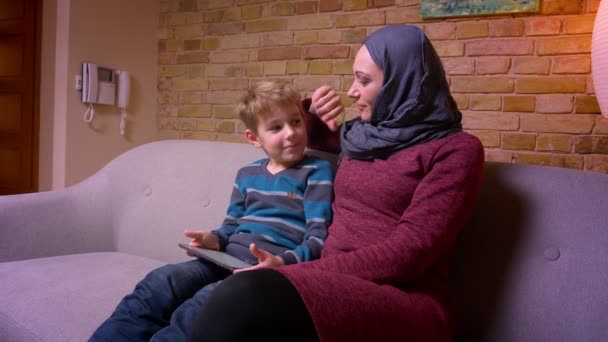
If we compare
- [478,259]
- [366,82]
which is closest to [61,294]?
[366,82]

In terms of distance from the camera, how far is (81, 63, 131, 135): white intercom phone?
3.10m

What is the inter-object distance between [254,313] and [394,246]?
406mm

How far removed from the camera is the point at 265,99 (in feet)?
5.04

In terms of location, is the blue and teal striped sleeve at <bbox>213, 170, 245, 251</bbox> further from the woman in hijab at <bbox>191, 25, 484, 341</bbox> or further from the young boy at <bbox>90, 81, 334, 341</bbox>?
the woman in hijab at <bbox>191, 25, 484, 341</bbox>

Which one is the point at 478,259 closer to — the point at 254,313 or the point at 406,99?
the point at 406,99

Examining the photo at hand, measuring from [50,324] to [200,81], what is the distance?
2261 millimetres

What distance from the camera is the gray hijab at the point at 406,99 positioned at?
1.25 m

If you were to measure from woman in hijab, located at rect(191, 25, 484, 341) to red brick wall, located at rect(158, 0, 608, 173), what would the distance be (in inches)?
43.3

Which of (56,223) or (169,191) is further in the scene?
(169,191)

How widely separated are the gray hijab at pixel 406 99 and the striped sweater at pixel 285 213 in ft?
0.65

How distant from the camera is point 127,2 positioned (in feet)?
11.2

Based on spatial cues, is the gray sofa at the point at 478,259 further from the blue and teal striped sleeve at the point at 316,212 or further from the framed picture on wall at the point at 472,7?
the framed picture on wall at the point at 472,7

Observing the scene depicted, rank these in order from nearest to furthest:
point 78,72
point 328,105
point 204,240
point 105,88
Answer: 1. point 204,240
2. point 328,105
3. point 78,72
4. point 105,88

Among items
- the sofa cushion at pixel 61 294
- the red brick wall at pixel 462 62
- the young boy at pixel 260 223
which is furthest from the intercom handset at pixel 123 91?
the young boy at pixel 260 223
